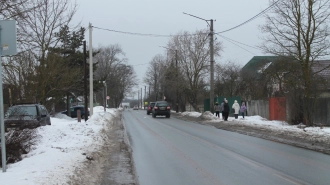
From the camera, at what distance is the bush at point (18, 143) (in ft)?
26.6

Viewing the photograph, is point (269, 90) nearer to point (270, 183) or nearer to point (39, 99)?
point (39, 99)

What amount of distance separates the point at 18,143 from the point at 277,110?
2056 cm

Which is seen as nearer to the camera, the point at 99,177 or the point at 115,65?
the point at 99,177

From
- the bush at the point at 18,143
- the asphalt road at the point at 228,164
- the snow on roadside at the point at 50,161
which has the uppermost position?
the bush at the point at 18,143

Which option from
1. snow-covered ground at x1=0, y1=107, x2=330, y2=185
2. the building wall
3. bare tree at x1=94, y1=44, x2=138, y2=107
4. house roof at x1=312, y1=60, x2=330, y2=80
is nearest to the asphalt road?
snow-covered ground at x1=0, y1=107, x2=330, y2=185

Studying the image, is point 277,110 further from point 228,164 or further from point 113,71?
point 113,71

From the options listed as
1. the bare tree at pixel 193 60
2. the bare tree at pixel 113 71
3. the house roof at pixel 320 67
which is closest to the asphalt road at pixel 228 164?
the house roof at pixel 320 67

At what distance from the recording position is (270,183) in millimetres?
7488

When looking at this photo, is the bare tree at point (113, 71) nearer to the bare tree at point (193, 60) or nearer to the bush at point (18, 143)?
the bare tree at point (193, 60)

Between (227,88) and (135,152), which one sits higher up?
(227,88)

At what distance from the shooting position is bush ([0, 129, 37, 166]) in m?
8.10

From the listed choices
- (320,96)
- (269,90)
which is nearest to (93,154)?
(320,96)

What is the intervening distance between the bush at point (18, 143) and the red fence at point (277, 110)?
1718cm

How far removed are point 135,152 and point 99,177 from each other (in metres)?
4.17
